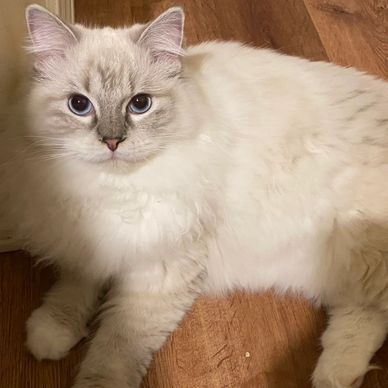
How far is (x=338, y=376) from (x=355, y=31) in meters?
1.32

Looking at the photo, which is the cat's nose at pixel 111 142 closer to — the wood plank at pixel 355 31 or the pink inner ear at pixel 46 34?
the pink inner ear at pixel 46 34

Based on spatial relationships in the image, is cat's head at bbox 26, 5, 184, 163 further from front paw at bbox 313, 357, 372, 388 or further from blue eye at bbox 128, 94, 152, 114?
front paw at bbox 313, 357, 372, 388

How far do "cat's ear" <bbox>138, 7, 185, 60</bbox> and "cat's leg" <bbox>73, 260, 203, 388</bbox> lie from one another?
0.51m

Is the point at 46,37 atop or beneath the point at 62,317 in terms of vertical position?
atop

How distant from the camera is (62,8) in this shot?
1790 mm

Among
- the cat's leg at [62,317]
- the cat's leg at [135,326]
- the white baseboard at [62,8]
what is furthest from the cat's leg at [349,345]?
the white baseboard at [62,8]

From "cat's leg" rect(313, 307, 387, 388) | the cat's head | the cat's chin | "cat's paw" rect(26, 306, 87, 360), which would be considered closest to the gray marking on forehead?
the cat's head

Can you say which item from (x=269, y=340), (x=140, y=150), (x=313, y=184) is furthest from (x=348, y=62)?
(x=140, y=150)

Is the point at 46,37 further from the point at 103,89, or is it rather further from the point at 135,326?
the point at 135,326

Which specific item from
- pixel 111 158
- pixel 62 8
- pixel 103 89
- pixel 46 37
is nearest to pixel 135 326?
pixel 111 158

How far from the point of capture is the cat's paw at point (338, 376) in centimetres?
132

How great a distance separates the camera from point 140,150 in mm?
1103

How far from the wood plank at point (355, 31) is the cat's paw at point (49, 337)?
1.31m

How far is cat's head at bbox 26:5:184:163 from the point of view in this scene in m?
1.08
